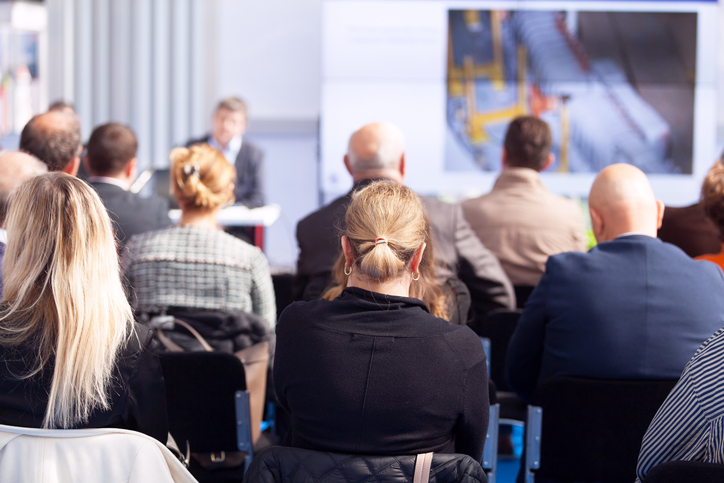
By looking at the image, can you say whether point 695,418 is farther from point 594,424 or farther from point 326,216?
point 326,216

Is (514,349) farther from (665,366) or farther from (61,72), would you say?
(61,72)

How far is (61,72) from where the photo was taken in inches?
231

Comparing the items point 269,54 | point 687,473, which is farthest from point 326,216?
point 269,54

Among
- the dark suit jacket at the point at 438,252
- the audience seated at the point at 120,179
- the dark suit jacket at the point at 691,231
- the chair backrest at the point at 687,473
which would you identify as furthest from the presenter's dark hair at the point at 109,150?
the chair backrest at the point at 687,473

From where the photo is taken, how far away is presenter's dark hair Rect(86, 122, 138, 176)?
272 cm

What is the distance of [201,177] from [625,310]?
1356 mm

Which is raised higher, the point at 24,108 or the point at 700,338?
the point at 24,108

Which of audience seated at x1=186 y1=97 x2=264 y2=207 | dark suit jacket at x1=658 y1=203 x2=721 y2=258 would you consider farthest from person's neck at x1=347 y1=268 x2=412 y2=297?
audience seated at x1=186 y1=97 x2=264 y2=207

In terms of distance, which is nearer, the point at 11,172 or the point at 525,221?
the point at 11,172

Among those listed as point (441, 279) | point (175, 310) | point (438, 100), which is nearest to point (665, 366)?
point (441, 279)

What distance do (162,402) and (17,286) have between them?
373mm

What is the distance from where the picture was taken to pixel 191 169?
2188 mm

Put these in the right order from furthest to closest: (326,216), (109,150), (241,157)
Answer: (241,157), (109,150), (326,216)

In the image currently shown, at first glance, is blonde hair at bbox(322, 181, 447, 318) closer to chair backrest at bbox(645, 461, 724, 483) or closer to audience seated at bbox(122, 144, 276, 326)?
chair backrest at bbox(645, 461, 724, 483)
